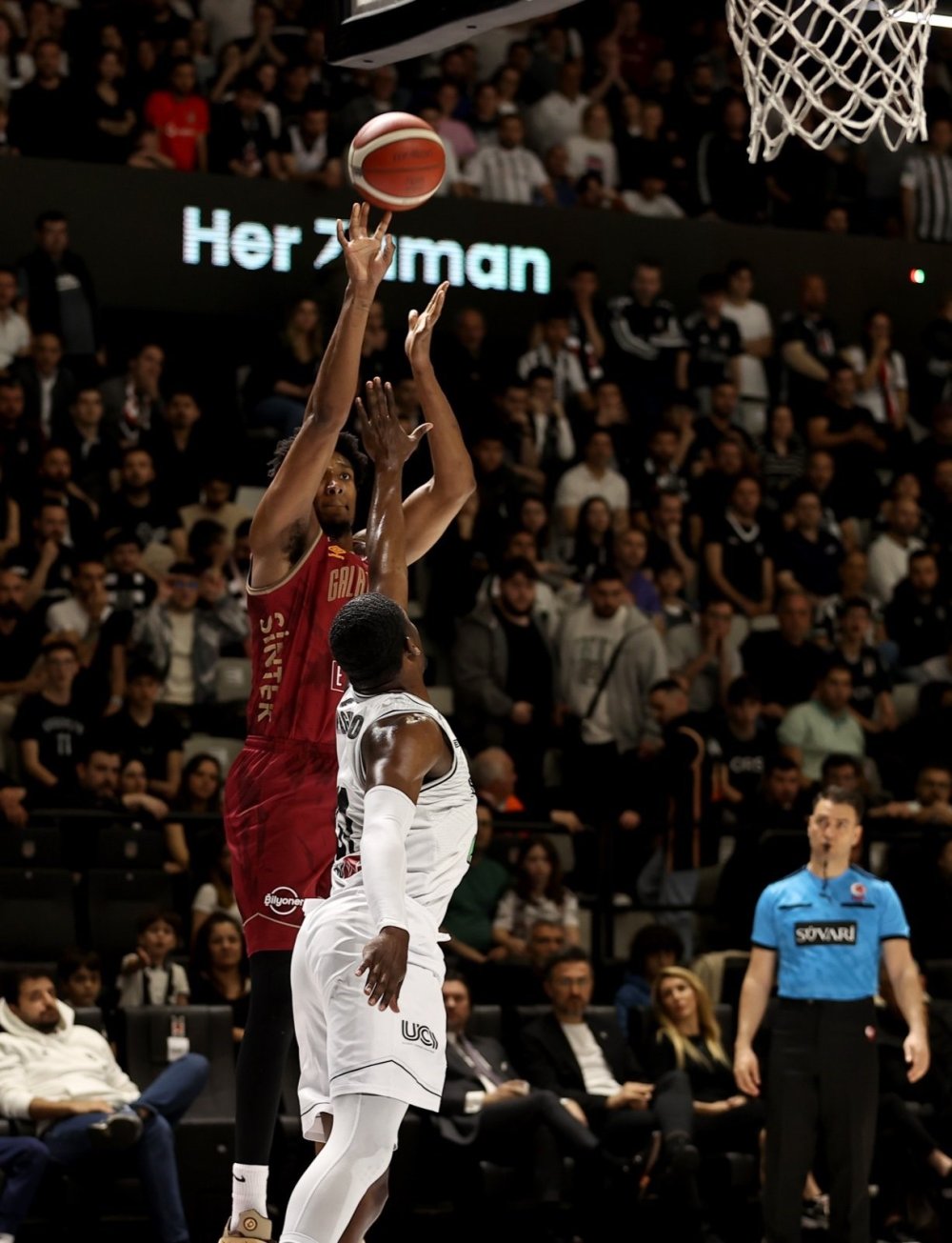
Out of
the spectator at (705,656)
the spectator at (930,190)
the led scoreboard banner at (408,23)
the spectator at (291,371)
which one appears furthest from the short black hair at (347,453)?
the spectator at (930,190)

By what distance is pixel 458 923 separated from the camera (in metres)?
11.5

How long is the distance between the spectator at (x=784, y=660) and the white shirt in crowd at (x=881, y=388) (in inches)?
132

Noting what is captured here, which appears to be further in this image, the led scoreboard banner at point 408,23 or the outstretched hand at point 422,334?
the outstretched hand at point 422,334

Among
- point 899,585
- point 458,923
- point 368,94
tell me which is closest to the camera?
point 458,923

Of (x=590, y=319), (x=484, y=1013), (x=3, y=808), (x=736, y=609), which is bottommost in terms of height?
(x=484, y=1013)

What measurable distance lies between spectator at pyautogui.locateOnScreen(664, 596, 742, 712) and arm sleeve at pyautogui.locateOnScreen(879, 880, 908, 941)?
3.80 meters

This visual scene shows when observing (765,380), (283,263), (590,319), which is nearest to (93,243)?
(283,263)

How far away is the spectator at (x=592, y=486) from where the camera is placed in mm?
14281

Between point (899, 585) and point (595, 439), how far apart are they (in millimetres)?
2380

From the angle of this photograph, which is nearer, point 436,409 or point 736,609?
point 436,409

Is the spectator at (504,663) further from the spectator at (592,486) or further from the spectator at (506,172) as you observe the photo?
the spectator at (506,172)

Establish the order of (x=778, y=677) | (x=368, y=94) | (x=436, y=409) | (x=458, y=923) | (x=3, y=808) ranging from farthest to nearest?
1. (x=368, y=94)
2. (x=778, y=677)
3. (x=458, y=923)
4. (x=3, y=808)
5. (x=436, y=409)

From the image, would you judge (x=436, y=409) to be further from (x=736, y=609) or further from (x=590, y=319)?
(x=590, y=319)

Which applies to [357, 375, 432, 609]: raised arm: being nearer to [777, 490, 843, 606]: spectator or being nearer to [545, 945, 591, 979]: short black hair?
[545, 945, 591, 979]: short black hair
